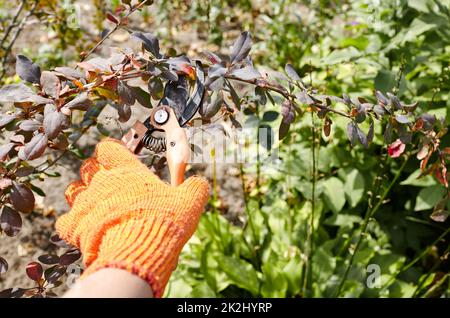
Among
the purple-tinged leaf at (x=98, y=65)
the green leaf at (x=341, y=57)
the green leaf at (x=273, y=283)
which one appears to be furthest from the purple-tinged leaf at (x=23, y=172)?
the green leaf at (x=341, y=57)

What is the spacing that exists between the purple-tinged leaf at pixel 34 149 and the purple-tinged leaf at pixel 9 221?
0.52ft

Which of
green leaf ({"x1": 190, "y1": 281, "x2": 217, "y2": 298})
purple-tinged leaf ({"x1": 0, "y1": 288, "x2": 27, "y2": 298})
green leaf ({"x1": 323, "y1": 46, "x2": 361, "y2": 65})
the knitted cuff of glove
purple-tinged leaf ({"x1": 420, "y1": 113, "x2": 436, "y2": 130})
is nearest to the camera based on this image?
the knitted cuff of glove

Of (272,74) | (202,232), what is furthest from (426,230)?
(272,74)

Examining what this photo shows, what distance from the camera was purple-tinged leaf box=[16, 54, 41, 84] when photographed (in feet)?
3.68

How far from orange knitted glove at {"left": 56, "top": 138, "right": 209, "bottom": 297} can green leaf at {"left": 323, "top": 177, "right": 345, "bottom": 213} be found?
1.40 m

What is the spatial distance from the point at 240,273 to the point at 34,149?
52.3 inches

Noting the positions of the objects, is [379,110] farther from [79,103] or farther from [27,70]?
[27,70]

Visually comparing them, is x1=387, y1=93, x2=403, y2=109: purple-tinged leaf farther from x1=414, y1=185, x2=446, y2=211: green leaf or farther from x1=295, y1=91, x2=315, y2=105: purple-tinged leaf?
x1=414, y1=185, x2=446, y2=211: green leaf

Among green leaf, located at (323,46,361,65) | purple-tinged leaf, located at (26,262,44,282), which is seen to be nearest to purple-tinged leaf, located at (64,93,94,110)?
purple-tinged leaf, located at (26,262,44,282)

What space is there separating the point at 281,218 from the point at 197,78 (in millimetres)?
1394

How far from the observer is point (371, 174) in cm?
239

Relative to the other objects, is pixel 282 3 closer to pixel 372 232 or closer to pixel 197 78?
pixel 372 232

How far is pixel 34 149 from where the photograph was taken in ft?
3.44

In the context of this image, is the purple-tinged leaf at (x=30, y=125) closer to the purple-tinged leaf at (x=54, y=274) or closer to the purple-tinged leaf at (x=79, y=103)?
the purple-tinged leaf at (x=79, y=103)
